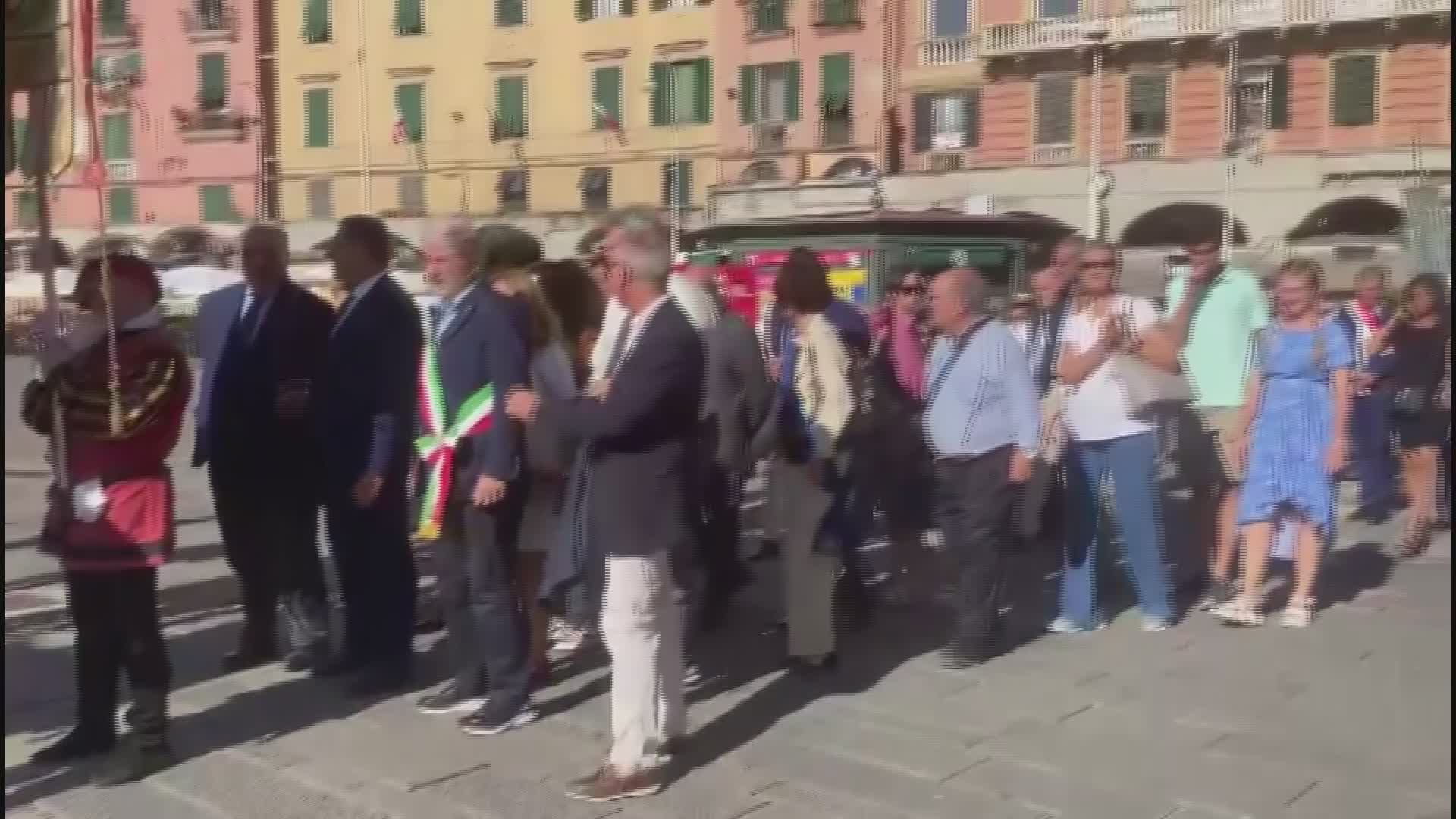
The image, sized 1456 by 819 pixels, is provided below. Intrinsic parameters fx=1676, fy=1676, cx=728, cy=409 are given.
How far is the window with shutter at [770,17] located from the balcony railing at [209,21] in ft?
4.49

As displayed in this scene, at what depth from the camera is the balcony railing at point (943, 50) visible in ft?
13.9

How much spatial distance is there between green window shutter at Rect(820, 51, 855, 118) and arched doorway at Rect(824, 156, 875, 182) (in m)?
0.13

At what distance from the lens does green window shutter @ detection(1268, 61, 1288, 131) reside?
147 inches

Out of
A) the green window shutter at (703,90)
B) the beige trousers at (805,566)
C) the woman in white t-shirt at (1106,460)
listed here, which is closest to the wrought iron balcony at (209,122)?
the green window shutter at (703,90)

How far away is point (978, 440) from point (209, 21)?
279 cm

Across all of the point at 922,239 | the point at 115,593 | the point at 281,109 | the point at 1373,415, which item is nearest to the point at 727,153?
the point at 922,239

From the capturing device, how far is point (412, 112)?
14.7ft

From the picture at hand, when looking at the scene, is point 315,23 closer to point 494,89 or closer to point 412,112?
point 412,112

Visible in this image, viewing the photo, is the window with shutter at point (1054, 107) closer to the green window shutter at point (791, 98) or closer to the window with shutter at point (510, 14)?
the green window shutter at point (791, 98)

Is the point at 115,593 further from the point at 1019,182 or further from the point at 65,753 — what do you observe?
the point at 1019,182

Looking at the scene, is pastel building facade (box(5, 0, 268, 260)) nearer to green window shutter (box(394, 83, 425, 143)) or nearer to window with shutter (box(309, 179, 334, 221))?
window with shutter (box(309, 179, 334, 221))

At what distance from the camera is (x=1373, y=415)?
293 inches

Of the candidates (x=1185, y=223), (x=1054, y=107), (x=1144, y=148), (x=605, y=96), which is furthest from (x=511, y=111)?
(x=1185, y=223)

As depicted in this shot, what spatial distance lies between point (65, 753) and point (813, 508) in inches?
93.9
